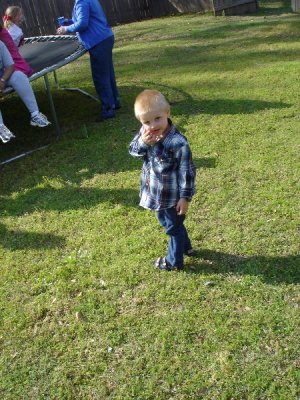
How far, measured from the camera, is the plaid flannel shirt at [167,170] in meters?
2.75

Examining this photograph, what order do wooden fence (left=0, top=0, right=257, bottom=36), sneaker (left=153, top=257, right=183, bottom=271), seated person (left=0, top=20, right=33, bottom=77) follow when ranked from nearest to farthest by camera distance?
sneaker (left=153, top=257, right=183, bottom=271) → seated person (left=0, top=20, right=33, bottom=77) → wooden fence (left=0, top=0, right=257, bottom=36)

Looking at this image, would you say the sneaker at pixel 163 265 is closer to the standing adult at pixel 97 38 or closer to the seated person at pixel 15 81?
the seated person at pixel 15 81

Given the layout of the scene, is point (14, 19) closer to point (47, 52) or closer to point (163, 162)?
point (47, 52)

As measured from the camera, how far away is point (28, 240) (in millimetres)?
3926

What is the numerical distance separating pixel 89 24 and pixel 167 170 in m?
3.58

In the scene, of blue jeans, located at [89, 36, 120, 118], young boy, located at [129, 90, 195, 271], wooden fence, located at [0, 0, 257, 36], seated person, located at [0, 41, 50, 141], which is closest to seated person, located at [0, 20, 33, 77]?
seated person, located at [0, 41, 50, 141]

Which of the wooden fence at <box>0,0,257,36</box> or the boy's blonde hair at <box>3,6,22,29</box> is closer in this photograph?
the boy's blonde hair at <box>3,6,22,29</box>

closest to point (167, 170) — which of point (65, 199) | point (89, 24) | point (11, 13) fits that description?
→ point (65, 199)

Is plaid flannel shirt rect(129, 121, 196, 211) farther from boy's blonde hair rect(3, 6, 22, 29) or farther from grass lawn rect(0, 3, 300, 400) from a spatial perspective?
boy's blonde hair rect(3, 6, 22, 29)

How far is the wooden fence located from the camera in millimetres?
13891

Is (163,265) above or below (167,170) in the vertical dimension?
below

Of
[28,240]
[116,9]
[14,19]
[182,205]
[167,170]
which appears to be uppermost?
[14,19]

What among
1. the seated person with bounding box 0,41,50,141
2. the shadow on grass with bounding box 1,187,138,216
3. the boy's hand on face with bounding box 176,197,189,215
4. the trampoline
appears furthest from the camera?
the trampoline

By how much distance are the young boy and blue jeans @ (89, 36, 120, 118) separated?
10.8 feet
